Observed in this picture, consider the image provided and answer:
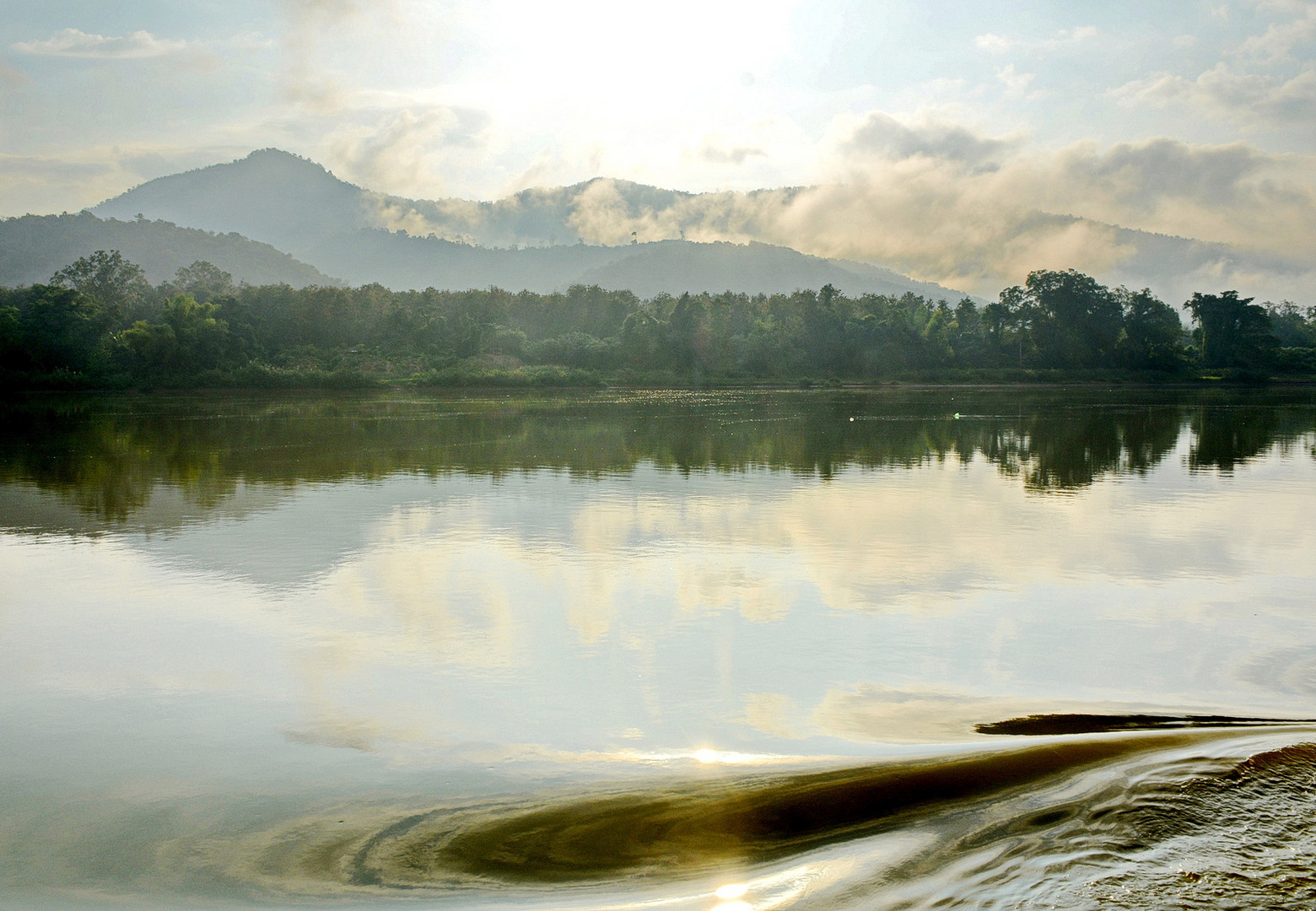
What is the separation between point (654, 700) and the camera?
635 centimetres

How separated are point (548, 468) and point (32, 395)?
5188cm

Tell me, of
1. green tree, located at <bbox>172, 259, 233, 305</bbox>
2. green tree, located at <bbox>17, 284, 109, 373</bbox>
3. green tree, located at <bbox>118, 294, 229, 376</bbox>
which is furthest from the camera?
green tree, located at <bbox>172, 259, 233, 305</bbox>

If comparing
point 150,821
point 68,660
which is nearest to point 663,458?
point 68,660

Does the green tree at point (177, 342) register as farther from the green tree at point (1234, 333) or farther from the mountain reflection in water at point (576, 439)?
the green tree at point (1234, 333)

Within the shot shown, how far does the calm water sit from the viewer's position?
434 cm

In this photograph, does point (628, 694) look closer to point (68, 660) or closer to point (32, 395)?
point (68, 660)

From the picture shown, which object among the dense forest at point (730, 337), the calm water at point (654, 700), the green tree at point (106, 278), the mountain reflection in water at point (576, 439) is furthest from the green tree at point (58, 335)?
the calm water at point (654, 700)

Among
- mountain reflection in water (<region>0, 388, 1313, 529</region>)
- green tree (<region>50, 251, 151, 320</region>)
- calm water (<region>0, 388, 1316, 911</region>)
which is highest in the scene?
green tree (<region>50, 251, 151, 320</region>)

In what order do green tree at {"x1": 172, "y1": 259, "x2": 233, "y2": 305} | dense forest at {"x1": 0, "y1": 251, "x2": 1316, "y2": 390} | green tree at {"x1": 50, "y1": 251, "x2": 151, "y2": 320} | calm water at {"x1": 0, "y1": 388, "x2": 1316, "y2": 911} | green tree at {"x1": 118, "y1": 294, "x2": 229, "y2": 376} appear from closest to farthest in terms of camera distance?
calm water at {"x1": 0, "y1": 388, "x2": 1316, "y2": 911}, green tree at {"x1": 118, "y1": 294, "x2": 229, "y2": 376}, dense forest at {"x1": 0, "y1": 251, "x2": 1316, "y2": 390}, green tree at {"x1": 50, "y1": 251, "x2": 151, "y2": 320}, green tree at {"x1": 172, "y1": 259, "x2": 233, "y2": 305}

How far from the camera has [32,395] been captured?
56688mm

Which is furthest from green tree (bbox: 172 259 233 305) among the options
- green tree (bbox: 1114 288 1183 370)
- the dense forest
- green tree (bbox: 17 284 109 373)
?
green tree (bbox: 1114 288 1183 370)

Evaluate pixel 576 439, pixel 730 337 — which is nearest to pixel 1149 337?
pixel 730 337

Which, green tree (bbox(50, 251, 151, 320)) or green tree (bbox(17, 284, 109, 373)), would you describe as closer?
green tree (bbox(17, 284, 109, 373))

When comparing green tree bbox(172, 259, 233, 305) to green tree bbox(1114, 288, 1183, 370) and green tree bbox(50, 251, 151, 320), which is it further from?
green tree bbox(1114, 288, 1183, 370)
